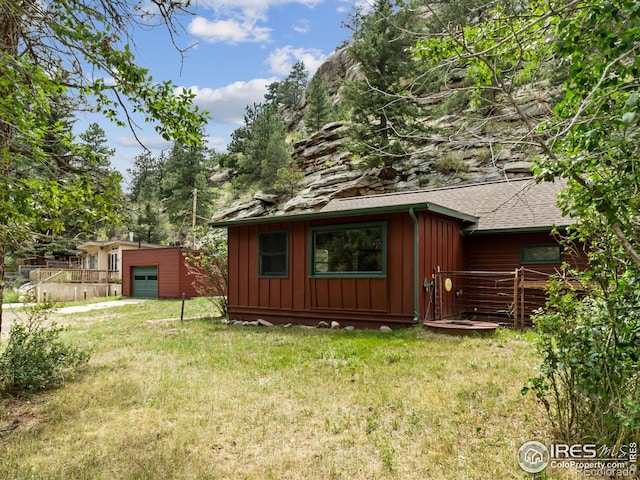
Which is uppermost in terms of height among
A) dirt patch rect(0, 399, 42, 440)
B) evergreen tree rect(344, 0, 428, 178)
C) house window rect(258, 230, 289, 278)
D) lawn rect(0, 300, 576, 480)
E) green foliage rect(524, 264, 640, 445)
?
evergreen tree rect(344, 0, 428, 178)

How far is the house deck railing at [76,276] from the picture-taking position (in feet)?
69.8

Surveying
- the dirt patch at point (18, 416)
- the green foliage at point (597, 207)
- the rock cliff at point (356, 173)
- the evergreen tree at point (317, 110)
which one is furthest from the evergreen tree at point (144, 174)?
the green foliage at point (597, 207)

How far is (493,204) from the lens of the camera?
11.1m

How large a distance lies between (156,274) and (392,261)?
16.8 metres

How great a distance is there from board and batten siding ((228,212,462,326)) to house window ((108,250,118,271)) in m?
19.1

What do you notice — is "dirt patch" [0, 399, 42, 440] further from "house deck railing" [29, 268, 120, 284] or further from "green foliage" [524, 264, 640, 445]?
"house deck railing" [29, 268, 120, 284]

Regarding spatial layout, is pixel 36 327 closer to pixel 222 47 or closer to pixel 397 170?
pixel 222 47

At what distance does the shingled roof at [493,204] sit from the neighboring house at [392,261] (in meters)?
0.05

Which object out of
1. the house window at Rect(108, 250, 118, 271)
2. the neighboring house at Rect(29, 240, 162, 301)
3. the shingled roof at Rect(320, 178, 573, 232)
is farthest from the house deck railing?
the shingled roof at Rect(320, 178, 573, 232)

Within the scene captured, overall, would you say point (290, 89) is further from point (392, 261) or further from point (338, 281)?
point (392, 261)

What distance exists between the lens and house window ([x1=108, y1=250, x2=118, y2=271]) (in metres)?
26.3

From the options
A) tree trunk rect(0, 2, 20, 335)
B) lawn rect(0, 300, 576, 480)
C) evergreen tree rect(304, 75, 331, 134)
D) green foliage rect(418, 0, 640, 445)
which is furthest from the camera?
evergreen tree rect(304, 75, 331, 134)

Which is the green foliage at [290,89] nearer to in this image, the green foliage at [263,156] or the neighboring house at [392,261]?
the green foliage at [263,156]
